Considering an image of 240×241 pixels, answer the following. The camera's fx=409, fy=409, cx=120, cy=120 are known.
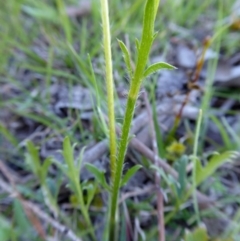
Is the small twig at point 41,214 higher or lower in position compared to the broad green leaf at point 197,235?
higher

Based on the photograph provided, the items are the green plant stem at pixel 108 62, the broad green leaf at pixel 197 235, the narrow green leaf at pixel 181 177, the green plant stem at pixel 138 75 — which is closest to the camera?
the green plant stem at pixel 138 75

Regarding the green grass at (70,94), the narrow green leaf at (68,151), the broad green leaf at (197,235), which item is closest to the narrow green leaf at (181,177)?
the green grass at (70,94)

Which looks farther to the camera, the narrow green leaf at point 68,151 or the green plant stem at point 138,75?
the narrow green leaf at point 68,151

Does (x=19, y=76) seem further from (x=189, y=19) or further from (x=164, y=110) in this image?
(x=189, y=19)

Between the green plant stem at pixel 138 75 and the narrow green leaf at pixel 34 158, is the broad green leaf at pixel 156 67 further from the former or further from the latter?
the narrow green leaf at pixel 34 158

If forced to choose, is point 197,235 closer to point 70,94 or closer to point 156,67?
point 156,67

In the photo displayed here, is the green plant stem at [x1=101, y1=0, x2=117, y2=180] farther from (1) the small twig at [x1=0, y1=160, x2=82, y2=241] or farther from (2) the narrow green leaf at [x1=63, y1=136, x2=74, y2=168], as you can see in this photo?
(1) the small twig at [x1=0, y1=160, x2=82, y2=241]

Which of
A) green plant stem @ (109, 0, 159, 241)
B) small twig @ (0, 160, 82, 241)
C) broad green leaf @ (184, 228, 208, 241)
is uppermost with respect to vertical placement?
green plant stem @ (109, 0, 159, 241)

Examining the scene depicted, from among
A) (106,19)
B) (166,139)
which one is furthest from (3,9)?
(106,19)

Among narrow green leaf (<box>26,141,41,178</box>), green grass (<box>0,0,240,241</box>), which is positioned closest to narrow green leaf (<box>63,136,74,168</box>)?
green grass (<box>0,0,240,241</box>)
